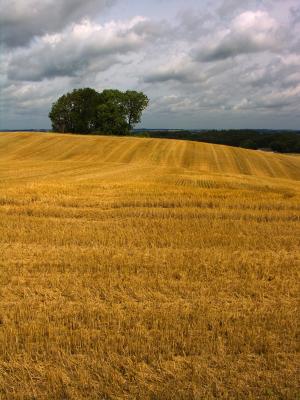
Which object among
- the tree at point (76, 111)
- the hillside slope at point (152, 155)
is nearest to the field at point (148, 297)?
the hillside slope at point (152, 155)

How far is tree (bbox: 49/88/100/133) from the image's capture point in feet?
276

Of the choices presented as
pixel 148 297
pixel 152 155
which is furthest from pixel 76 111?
pixel 148 297

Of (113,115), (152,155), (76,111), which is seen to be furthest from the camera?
(76,111)

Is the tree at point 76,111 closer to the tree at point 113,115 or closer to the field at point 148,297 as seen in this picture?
the tree at point 113,115

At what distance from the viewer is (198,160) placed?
138 ft

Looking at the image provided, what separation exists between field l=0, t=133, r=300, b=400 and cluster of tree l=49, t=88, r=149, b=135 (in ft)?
215

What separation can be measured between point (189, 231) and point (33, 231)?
4.55 m

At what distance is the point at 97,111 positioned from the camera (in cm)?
8175

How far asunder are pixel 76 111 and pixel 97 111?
20.6ft

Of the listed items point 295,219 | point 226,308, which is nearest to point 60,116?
point 295,219

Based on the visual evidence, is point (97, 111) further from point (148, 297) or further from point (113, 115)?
point (148, 297)

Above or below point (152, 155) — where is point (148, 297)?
below

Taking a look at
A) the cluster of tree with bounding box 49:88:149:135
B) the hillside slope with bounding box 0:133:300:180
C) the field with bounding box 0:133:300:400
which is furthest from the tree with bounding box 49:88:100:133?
the field with bounding box 0:133:300:400

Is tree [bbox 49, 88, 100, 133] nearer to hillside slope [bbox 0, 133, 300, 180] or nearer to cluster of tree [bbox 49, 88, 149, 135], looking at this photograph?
cluster of tree [bbox 49, 88, 149, 135]
